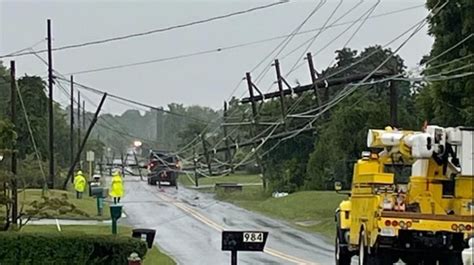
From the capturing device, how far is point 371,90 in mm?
54031

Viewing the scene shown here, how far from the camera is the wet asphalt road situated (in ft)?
85.2

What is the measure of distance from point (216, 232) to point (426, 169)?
53.2ft

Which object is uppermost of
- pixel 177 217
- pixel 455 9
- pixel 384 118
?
pixel 455 9

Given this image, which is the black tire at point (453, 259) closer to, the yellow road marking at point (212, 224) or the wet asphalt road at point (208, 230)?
the wet asphalt road at point (208, 230)

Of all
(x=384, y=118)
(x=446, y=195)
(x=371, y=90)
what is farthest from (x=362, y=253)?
(x=371, y=90)

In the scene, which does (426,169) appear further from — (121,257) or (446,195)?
(121,257)

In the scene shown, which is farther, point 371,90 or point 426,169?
point 371,90

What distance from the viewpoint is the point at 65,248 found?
2081 centimetres

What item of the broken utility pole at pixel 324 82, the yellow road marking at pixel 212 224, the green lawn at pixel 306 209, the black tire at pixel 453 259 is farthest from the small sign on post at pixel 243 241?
the broken utility pole at pixel 324 82

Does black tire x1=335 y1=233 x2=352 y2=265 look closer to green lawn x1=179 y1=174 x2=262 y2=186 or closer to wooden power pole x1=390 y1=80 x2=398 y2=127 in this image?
wooden power pole x1=390 y1=80 x2=398 y2=127

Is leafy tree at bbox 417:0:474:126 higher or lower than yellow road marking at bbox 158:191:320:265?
higher

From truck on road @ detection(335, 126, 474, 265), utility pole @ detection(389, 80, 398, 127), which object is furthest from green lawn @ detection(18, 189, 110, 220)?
truck on road @ detection(335, 126, 474, 265)

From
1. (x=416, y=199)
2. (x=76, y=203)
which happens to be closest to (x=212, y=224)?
(x=76, y=203)

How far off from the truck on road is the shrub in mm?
4404
